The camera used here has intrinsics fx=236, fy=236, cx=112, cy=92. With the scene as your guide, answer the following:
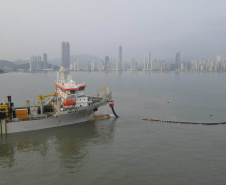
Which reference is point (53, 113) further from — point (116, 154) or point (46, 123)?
point (116, 154)

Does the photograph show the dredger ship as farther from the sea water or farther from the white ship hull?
the sea water

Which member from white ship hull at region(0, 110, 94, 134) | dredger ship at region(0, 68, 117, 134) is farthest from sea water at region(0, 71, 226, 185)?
dredger ship at region(0, 68, 117, 134)

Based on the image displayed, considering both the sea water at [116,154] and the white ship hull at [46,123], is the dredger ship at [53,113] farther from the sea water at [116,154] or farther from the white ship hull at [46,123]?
the sea water at [116,154]

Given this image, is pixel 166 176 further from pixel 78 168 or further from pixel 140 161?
pixel 78 168

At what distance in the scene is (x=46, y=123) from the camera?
29391 mm

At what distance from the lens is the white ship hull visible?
27381 mm

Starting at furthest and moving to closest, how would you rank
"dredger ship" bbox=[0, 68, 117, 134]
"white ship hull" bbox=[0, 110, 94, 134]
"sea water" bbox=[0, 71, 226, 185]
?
1. "dredger ship" bbox=[0, 68, 117, 134]
2. "white ship hull" bbox=[0, 110, 94, 134]
3. "sea water" bbox=[0, 71, 226, 185]

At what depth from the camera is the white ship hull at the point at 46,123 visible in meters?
27.4

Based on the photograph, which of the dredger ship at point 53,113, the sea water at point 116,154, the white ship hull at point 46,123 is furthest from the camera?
the dredger ship at point 53,113

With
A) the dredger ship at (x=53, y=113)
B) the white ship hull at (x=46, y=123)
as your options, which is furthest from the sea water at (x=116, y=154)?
the dredger ship at (x=53, y=113)

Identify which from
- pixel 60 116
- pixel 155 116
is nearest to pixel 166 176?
pixel 60 116

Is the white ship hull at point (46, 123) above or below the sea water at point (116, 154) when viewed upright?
above

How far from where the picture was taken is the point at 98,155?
21.7m

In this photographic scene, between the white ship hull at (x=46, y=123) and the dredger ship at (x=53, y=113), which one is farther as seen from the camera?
the dredger ship at (x=53, y=113)
